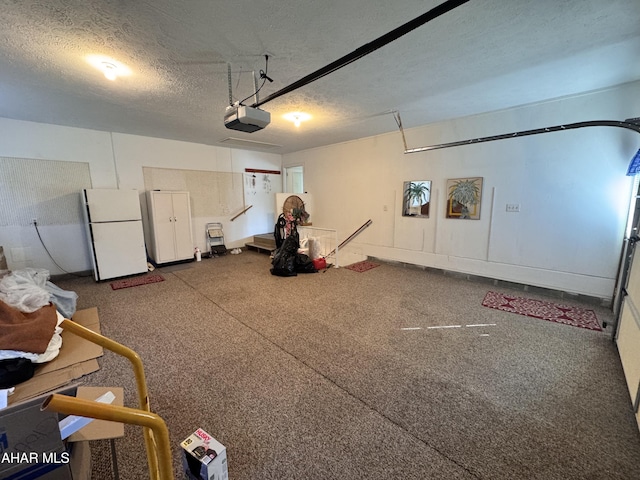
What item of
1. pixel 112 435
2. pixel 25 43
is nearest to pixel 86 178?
pixel 25 43

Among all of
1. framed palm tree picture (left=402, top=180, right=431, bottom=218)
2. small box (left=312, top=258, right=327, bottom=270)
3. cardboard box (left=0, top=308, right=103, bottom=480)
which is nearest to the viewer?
cardboard box (left=0, top=308, right=103, bottom=480)

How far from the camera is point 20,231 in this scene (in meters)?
4.45

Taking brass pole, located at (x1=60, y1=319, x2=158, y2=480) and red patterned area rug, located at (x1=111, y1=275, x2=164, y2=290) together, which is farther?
red patterned area rug, located at (x1=111, y1=275, x2=164, y2=290)

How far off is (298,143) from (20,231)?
5617mm

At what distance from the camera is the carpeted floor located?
4.91 ft

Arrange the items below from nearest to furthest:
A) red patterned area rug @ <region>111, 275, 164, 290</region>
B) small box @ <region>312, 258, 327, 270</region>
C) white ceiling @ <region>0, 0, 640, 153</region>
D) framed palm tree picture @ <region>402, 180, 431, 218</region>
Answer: white ceiling @ <region>0, 0, 640, 153</region> < red patterned area rug @ <region>111, 275, 164, 290</region> < framed palm tree picture @ <region>402, 180, 431, 218</region> < small box @ <region>312, 258, 327, 270</region>

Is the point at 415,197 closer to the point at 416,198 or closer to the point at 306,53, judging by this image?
the point at 416,198

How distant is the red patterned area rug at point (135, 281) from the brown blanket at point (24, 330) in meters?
2.13

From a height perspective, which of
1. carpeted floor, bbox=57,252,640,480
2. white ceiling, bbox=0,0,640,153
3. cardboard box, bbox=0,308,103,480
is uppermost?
white ceiling, bbox=0,0,640,153

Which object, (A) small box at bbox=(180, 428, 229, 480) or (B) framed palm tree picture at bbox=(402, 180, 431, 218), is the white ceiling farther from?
(A) small box at bbox=(180, 428, 229, 480)

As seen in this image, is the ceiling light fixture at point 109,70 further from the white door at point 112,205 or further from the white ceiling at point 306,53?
the white door at point 112,205

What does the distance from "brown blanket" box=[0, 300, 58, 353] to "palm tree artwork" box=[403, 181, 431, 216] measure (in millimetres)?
5541

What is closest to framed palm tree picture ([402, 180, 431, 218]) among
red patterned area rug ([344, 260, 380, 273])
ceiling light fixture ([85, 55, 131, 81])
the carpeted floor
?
red patterned area rug ([344, 260, 380, 273])

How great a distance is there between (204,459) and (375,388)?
1.32 m
